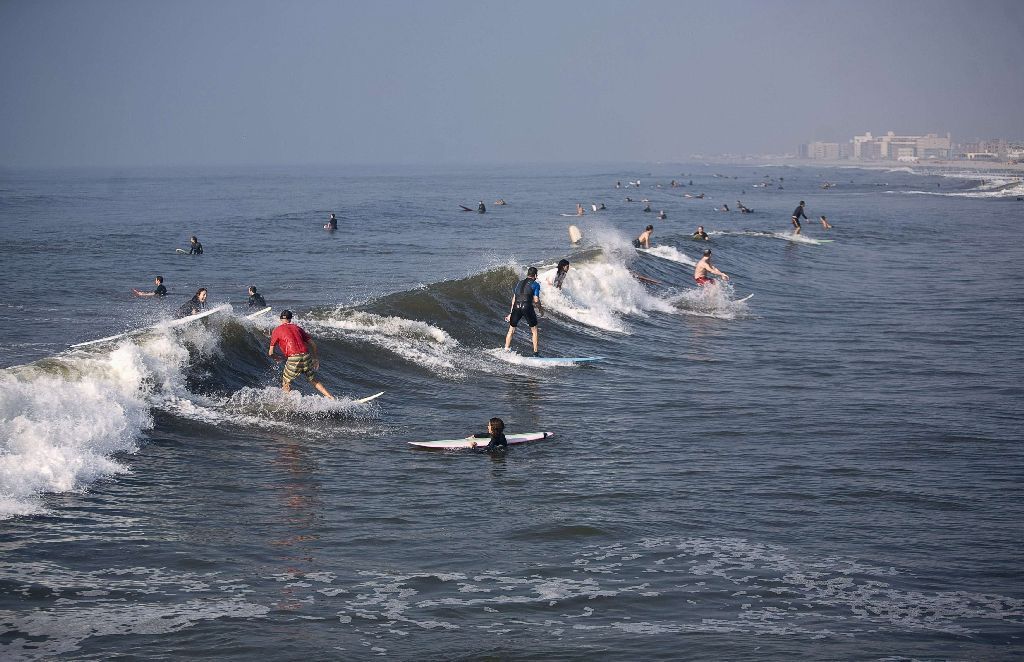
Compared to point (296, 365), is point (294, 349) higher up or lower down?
higher up

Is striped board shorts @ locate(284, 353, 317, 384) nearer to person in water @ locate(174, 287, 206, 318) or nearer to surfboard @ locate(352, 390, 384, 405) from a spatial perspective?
surfboard @ locate(352, 390, 384, 405)

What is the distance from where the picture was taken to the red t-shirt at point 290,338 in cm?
1388

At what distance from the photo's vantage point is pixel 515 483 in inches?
441

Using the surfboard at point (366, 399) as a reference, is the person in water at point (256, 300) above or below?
above

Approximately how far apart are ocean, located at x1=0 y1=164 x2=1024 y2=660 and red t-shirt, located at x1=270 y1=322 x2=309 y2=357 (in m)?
0.68

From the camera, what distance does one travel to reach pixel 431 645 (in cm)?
735

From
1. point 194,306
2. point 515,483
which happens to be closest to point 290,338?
point 515,483

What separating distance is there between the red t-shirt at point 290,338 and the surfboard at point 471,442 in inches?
95.0

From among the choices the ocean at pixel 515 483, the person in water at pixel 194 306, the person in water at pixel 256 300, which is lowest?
the ocean at pixel 515 483

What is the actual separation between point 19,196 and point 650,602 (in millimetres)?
85146

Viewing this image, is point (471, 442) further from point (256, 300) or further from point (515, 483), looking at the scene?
point (256, 300)

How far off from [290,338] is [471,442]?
327cm

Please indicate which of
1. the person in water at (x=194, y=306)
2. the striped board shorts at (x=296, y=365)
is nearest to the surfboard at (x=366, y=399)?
the striped board shorts at (x=296, y=365)

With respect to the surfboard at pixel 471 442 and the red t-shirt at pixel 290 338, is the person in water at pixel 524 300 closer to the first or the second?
the red t-shirt at pixel 290 338
